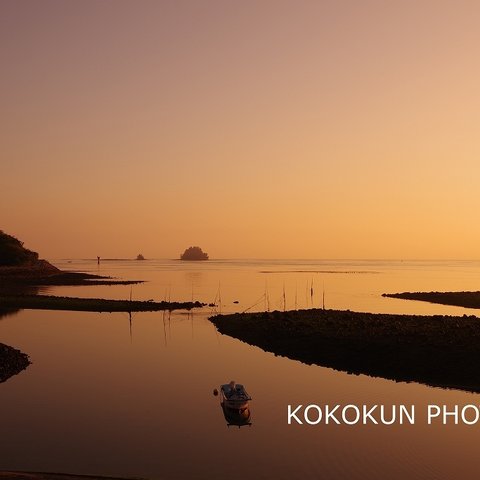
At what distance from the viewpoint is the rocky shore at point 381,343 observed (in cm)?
3938

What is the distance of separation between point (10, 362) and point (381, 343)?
30135 millimetres

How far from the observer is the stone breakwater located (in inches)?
1514

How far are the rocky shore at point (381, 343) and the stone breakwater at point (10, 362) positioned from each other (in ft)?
70.6

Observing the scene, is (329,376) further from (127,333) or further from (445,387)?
(127,333)

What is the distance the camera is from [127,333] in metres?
60.3

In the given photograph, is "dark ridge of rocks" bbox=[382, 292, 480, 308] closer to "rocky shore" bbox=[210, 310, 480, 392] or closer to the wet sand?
"rocky shore" bbox=[210, 310, 480, 392]

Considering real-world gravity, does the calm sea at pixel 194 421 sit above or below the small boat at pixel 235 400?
A: below

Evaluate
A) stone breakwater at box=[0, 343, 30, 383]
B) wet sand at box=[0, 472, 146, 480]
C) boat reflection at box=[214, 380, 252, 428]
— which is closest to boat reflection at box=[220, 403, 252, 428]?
boat reflection at box=[214, 380, 252, 428]

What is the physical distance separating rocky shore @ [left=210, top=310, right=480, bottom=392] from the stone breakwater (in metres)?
21.5

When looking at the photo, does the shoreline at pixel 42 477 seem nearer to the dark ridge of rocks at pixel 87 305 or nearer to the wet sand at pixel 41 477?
the wet sand at pixel 41 477

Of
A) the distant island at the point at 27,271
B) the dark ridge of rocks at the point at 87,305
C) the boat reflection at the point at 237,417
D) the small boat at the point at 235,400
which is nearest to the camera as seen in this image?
the boat reflection at the point at 237,417

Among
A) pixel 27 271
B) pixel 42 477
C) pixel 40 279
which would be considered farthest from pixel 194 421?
pixel 27 271

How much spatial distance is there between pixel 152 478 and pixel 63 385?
1780 cm

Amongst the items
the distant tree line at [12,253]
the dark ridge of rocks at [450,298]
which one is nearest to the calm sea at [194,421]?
the dark ridge of rocks at [450,298]
